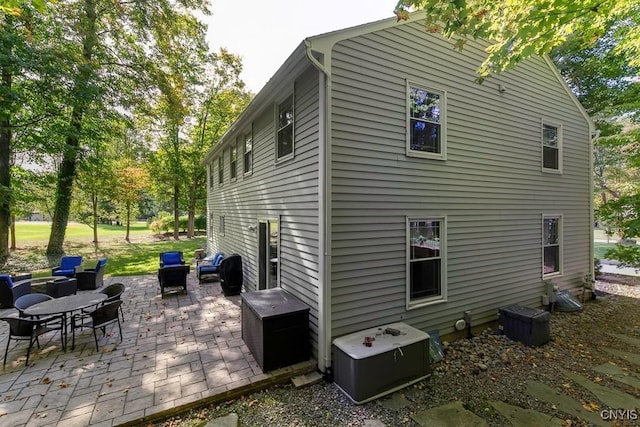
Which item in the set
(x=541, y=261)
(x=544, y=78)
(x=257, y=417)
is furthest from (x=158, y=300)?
(x=544, y=78)

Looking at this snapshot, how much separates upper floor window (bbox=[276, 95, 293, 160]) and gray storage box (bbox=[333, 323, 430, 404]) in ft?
11.5

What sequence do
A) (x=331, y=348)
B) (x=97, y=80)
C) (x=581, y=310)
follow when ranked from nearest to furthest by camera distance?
(x=331, y=348) < (x=581, y=310) < (x=97, y=80)

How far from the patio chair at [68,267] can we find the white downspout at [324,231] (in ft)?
27.5

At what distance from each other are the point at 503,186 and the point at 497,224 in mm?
885

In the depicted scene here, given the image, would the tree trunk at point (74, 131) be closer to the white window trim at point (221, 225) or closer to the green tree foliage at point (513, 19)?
the white window trim at point (221, 225)

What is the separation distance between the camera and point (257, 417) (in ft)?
10.7

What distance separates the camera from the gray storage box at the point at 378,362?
11.6 feet

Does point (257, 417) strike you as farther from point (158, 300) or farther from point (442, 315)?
point (158, 300)

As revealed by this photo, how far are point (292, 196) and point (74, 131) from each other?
1072cm

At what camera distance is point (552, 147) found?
7.18m

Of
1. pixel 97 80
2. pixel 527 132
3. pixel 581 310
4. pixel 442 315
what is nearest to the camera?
pixel 442 315

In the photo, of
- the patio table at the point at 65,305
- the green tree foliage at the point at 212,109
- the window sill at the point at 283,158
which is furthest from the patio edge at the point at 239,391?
the green tree foliage at the point at 212,109

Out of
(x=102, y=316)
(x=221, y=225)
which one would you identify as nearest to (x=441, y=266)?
(x=102, y=316)

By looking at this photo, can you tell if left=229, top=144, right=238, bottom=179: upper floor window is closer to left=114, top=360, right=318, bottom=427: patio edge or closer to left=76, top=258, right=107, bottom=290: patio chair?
left=76, top=258, right=107, bottom=290: patio chair
